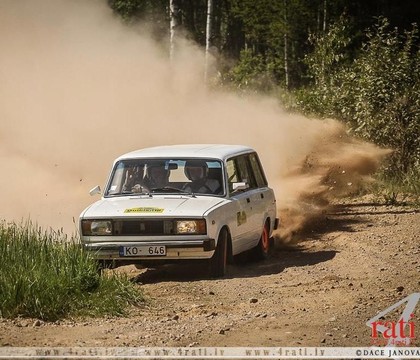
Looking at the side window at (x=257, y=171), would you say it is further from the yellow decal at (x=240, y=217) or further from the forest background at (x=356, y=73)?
the forest background at (x=356, y=73)

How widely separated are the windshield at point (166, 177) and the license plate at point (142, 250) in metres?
1.16

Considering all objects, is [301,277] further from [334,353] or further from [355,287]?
[334,353]

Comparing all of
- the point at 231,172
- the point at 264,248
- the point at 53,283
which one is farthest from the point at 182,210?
the point at 53,283

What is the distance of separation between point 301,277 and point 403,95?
408 inches

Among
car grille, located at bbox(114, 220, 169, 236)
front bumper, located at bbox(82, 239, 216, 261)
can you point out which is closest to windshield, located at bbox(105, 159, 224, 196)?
car grille, located at bbox(114, 220, 169, 236)

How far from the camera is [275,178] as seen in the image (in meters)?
21.7

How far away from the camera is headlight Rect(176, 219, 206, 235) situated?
13.2m

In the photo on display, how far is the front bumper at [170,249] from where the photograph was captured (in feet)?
43.3

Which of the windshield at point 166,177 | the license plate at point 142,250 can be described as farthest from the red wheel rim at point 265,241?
the license plate at point 142,250

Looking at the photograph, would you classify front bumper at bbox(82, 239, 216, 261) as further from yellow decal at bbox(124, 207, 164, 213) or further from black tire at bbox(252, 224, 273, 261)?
black tire at bbox(252, 224, 273, 261)

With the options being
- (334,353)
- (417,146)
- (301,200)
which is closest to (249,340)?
(334,353)

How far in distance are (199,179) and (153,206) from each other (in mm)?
1071

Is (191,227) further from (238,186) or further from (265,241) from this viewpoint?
(265,241)

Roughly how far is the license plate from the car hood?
357mm
